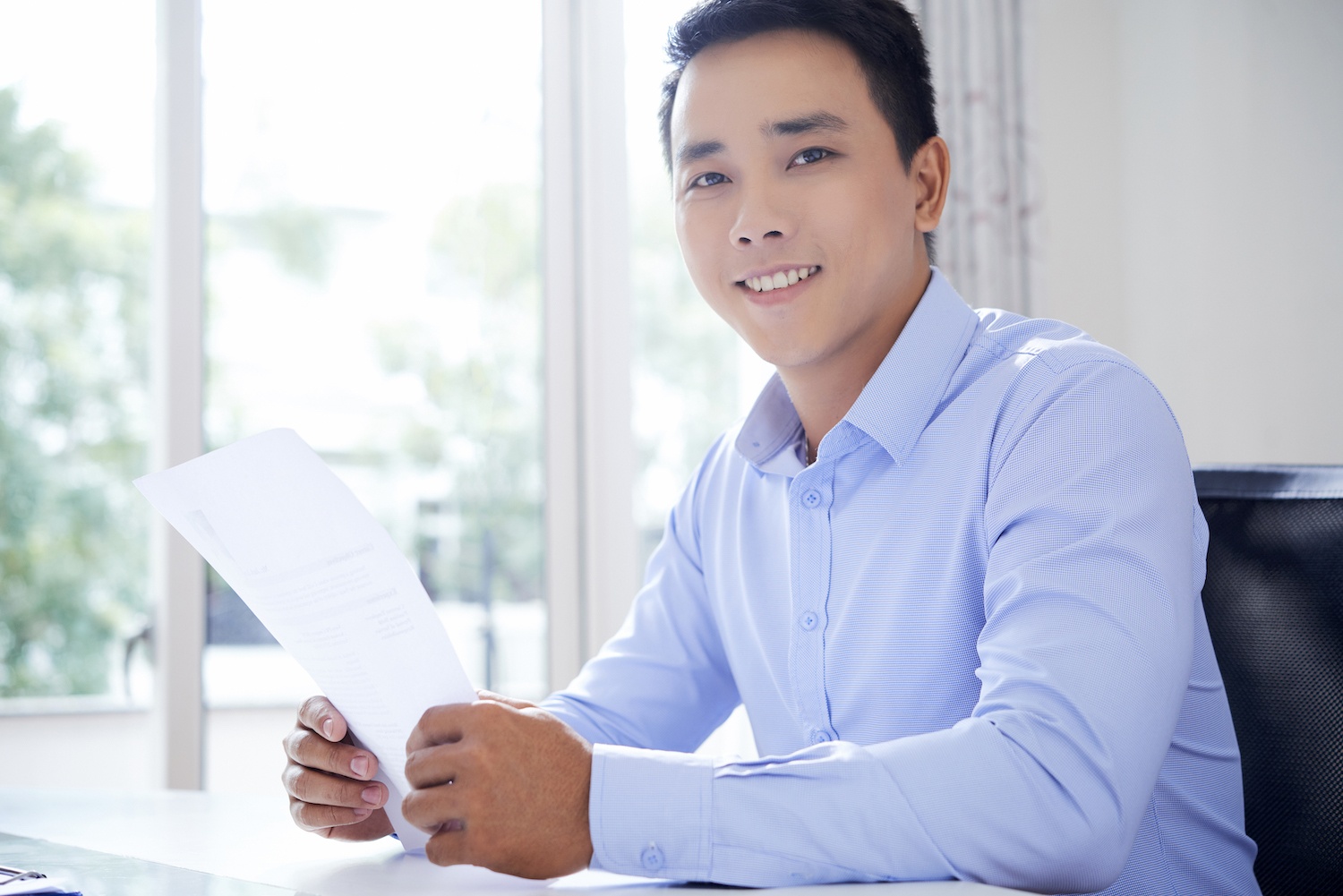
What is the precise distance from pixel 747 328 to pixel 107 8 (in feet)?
5.83

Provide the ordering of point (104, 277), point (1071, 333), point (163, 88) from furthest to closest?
point (104, 277) < point (163, 88) < point (1071, 333)

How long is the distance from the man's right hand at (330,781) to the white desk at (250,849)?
0.02m

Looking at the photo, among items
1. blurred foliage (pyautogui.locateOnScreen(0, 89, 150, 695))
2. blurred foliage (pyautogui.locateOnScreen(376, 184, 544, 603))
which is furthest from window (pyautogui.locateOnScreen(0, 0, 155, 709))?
blurred foliage (pyautogui.locateOnScreen(376, 184, 544, 603))

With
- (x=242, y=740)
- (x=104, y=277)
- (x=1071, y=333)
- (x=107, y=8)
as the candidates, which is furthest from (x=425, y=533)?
(x=1071, y=333)

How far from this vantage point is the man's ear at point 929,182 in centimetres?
113

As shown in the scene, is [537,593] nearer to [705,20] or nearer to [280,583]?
[705,20]

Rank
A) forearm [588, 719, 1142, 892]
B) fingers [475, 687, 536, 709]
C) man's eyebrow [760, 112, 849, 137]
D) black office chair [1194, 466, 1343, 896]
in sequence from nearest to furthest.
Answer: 1. forearm [588, 719, 1142, 892]
2. fingers [475, 687, 536, 709]
3. black office chair [1194, 466, 1343, 896]
4. man's eyebrow [760, 112, 849, 137]

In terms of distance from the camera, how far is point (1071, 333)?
958 mm

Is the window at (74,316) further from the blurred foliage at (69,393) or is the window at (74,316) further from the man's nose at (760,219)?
the man's nose at (760,219)

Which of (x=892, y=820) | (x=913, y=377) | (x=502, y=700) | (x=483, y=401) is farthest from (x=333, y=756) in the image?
(x=483, y=401)

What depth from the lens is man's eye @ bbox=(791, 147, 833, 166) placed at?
1026 mm

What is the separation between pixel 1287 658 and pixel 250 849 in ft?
2.91

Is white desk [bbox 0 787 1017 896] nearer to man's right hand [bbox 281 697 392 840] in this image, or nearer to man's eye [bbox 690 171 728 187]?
man's right hand [bbox 281 697 392 840]

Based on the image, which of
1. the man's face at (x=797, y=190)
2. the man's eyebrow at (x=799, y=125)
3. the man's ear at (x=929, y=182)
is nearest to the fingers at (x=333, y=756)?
the man's face at (x=797, y=190)
